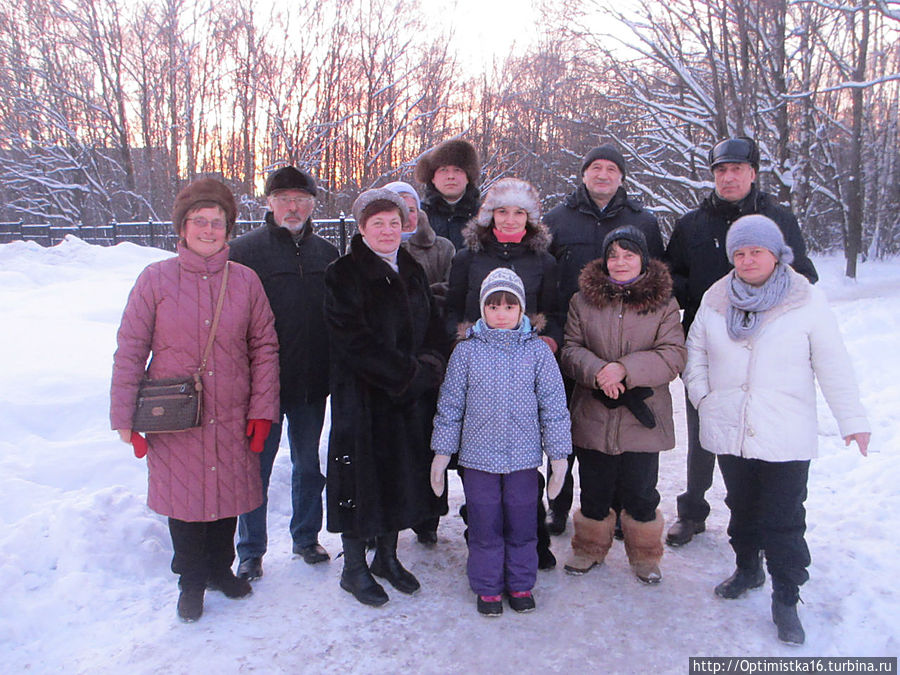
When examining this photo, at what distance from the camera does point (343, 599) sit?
324cm

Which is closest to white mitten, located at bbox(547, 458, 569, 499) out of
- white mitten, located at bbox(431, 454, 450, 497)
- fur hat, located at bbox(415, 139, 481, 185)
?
white mitten, located at bbox(431, 454, 450, 497)

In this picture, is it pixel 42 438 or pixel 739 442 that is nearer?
pixel 739 442

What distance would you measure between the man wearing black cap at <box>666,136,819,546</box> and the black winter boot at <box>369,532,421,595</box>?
1614 millimetres

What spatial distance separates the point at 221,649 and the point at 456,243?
110 inches

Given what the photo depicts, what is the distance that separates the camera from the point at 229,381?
3.09 meters

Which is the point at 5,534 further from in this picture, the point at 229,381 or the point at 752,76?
the point at 752,76

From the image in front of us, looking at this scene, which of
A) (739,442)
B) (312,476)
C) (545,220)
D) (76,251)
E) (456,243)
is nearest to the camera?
(739,442)

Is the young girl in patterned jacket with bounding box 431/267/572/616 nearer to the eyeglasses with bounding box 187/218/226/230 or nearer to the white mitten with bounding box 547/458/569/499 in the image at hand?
the white mitten with bounding box 547/458/569/499

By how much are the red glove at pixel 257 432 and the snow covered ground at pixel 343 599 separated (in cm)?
79

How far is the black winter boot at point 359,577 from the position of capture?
10.5 feet

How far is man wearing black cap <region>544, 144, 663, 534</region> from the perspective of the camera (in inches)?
149

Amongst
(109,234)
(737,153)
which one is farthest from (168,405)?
(109,234)

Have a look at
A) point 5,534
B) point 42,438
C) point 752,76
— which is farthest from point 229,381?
point 752,76

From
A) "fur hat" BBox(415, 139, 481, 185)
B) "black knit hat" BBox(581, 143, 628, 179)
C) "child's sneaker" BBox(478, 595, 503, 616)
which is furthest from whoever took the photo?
"fur hat" BBox(415, 139, 481, 185)
